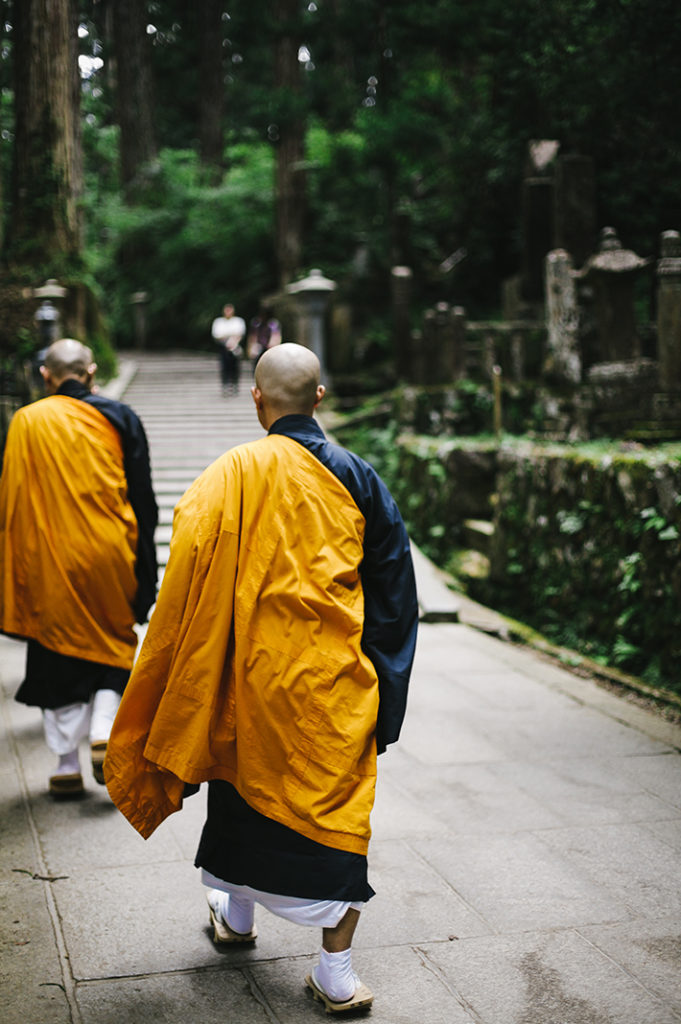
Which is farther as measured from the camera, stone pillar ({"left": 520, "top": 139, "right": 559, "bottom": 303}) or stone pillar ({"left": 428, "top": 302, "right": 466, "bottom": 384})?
stone pillar ({"left": 520, "top": 139, "right": 559, "bottom": 303})

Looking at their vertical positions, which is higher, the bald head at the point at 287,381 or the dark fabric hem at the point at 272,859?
the bald head at the point at 287,381

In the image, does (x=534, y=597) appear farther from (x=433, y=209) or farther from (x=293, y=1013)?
(x=433, y=209)

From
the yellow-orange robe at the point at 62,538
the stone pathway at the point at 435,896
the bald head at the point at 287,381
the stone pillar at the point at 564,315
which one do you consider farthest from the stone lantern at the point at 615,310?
the bald head at the point at 287,381

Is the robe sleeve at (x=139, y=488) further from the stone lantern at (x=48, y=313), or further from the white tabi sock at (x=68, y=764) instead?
the stone lantern at (x=48, y=313)

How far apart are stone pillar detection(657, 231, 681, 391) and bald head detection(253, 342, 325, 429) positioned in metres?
5.55

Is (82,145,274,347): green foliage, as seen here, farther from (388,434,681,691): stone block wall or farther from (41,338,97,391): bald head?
(41,338,97,391): bald head

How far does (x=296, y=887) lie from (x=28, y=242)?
48.3 ft

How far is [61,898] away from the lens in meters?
3.25

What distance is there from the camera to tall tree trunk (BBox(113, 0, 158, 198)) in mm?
25531

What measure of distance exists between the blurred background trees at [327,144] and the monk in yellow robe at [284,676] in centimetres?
714

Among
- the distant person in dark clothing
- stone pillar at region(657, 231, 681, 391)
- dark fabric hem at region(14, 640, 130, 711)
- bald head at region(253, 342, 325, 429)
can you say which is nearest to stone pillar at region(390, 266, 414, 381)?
the distant person in dark clothing

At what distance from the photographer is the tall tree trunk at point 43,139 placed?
14.2 meters

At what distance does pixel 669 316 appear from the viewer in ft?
25.5

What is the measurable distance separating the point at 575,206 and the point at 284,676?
10.1 meters
